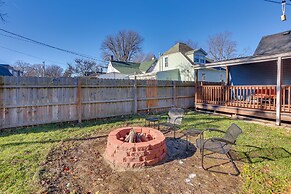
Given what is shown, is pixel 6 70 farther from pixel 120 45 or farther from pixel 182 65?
pixel 182 65

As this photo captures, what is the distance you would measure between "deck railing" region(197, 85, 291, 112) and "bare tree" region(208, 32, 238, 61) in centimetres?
2451

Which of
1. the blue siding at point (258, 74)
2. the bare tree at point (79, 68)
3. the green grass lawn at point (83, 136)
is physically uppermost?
the bare tree at point (79, 68)

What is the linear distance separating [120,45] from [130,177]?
39520 mm

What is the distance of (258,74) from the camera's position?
10.2 m

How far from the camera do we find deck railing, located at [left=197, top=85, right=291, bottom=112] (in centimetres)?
703

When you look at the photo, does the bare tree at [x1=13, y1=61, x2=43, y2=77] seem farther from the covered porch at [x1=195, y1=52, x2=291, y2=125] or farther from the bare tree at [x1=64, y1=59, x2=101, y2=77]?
the covered porch at [x1=195, y1=52, x2=291, y2=125]

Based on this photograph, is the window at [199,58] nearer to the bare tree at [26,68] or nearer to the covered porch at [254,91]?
the covered porch at [254,91]

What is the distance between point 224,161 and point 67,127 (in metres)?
5.27

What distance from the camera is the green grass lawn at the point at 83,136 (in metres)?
2.58

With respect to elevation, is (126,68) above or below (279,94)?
above

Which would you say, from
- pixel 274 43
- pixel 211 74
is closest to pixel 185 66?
pixel 211 74

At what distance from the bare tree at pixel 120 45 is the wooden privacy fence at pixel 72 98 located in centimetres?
3243

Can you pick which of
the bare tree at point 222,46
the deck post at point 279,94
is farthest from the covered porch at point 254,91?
the bare tree at point 222,46

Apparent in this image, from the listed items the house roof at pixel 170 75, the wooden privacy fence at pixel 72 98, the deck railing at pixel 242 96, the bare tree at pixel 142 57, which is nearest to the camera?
the wooden privacy fence at pixel 72 98
